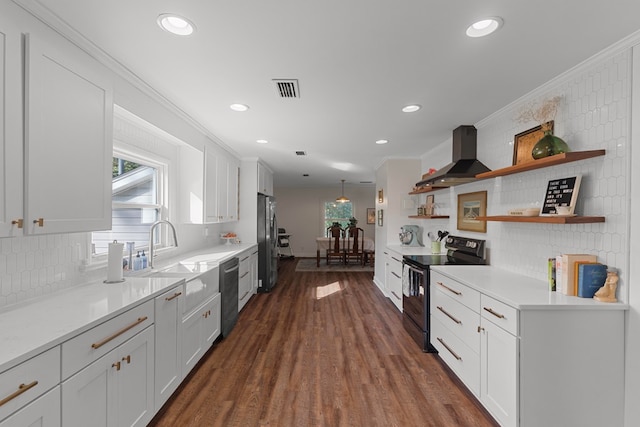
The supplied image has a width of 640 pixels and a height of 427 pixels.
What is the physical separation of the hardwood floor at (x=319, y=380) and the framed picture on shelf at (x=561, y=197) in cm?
150

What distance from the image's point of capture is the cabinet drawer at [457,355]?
2213mm

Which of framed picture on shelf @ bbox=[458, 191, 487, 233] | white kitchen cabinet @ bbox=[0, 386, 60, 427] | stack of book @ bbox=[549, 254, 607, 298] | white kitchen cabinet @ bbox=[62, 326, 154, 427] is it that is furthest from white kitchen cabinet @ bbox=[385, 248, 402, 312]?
white kitchen cabinet @ bbox=[0, 386, 60, 427]

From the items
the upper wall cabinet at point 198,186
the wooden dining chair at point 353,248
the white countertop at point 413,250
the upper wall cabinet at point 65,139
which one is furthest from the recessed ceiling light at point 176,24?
the wooden dining chair at point 353,248

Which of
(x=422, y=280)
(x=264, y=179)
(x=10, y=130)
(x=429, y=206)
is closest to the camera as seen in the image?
(x=10, y=130)

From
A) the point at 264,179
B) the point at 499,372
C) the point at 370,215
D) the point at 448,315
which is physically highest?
the point at 264,179

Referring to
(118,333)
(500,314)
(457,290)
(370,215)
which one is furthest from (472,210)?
(370,215)

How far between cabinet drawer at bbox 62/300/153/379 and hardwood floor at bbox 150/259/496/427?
2.63ft

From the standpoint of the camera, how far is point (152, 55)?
6.39 ft

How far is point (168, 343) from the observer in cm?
214

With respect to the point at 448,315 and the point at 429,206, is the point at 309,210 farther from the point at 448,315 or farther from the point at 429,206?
the point at 448,315

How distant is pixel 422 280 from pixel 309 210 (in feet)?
23.8

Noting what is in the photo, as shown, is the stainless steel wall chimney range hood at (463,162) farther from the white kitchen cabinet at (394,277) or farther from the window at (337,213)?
the window at (337,213)

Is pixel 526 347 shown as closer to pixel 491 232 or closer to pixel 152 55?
pixel 491 232

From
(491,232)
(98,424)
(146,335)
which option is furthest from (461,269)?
(98,424)
